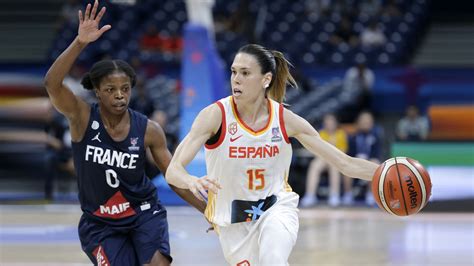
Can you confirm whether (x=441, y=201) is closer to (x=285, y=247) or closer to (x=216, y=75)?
(x=216, y=75)

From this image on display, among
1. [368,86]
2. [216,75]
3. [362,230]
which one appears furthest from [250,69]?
[368,86]

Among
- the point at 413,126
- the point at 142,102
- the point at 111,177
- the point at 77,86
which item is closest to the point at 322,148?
the point at 111,177

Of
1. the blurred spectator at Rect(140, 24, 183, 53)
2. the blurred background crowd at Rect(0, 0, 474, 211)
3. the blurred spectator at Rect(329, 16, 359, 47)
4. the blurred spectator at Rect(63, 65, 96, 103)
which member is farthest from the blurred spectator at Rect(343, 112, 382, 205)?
the blurred spectator at Rect(140, 24, 183, 53)

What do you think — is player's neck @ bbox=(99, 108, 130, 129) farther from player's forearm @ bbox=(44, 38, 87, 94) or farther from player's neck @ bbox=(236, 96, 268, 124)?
player's neck @ bbox=(236, 96, 268, 124)

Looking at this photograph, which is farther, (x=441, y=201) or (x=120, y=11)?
(x=120, y=11)

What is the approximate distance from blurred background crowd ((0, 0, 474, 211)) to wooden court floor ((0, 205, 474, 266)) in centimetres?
113

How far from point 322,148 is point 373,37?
1260cm

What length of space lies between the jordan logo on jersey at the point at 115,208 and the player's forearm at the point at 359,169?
134 cm

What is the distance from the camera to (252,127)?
5.19 meters

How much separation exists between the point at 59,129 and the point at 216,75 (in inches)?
113

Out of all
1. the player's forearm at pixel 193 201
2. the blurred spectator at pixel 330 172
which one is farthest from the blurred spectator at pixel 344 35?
the player's forearm at pixel 193 201

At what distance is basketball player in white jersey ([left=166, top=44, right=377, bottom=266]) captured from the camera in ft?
16.6

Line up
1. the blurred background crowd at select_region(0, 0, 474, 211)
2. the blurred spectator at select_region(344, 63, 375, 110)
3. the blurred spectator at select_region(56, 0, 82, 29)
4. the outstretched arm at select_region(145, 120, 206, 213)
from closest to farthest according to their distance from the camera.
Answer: the outstretched arm at select_region(145, 120, 206, 213) < the blurred background crowd at select_region(0, 0, 474, 211) < the blurred spectator at select_region(344, 63, 375, 110) < the blurred spectator at select_region(56, 0, 82, 29)

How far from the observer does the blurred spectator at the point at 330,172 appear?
13.8 m
